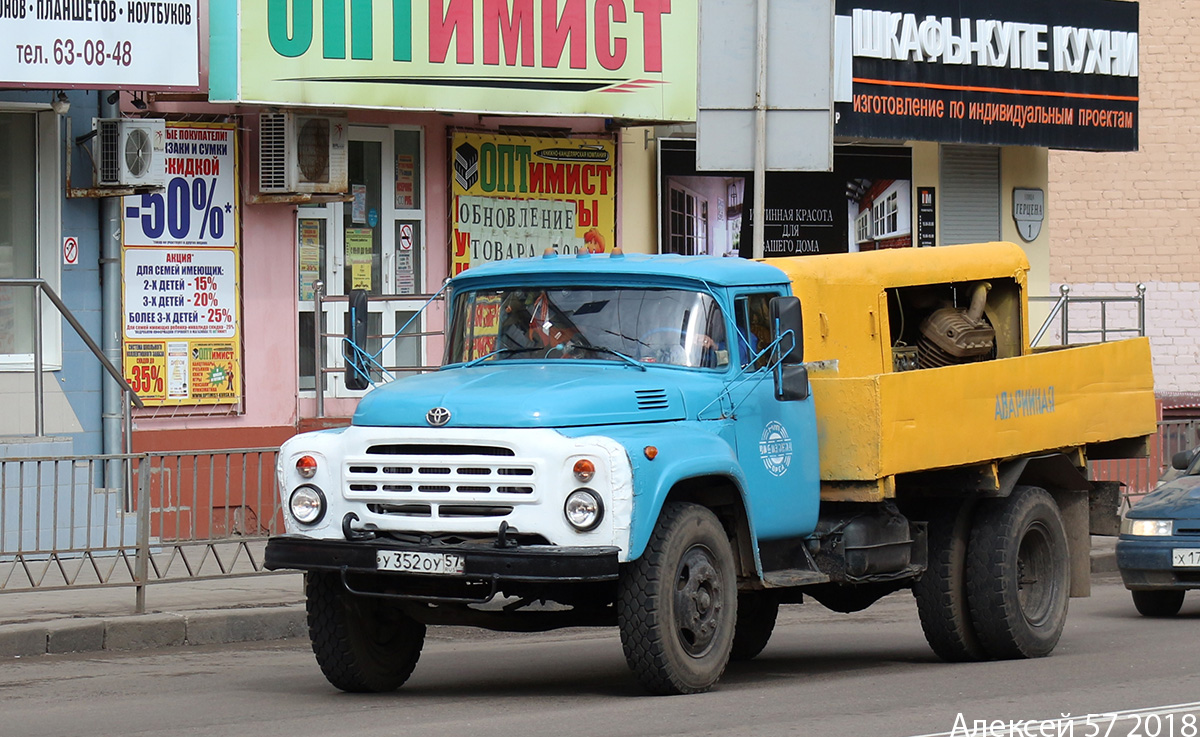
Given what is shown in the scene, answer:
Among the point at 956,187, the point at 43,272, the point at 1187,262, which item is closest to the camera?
the point at 43,272

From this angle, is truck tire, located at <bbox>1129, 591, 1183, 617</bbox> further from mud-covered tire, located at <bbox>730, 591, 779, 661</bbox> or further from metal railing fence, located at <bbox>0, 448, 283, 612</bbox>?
metal railing fence, located at <bbox>0, 448, 283, 612</bbox>

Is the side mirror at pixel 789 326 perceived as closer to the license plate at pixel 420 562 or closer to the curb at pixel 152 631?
the license plate at pixel 420 562

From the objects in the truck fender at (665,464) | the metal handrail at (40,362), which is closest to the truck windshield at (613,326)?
the truck fender at (665,464)

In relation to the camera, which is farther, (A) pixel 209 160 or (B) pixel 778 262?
(A) pixel 209 160

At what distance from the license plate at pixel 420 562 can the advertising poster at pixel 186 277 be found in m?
9.17

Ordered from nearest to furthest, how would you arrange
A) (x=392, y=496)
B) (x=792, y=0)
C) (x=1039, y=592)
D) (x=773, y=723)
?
1. (x=773, y=723)
2. (x=392, y=496)
3. (x=1039, y=592)
4. (x=792, y=0)

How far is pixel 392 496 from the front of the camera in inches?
348

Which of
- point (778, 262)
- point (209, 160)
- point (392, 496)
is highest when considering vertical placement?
point (209, 160)

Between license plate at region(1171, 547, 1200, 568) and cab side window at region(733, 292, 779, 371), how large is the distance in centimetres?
497

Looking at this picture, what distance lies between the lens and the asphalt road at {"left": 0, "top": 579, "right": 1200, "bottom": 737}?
8203 millimetres

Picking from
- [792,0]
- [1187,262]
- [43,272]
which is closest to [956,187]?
[1187,262]

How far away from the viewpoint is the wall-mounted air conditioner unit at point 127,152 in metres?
16.5

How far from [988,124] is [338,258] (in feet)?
27.9

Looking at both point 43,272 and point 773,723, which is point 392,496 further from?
point 43,272
